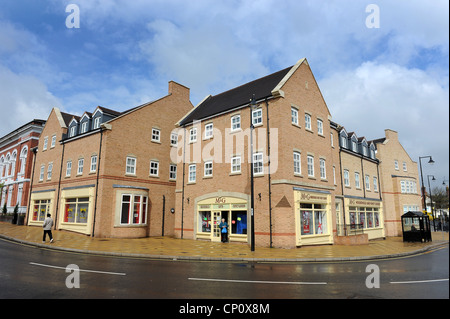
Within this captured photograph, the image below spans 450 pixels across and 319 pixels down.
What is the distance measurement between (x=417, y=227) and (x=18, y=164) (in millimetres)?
44856

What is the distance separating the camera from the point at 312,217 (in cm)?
2053

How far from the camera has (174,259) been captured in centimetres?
1358

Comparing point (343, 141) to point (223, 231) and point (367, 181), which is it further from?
point (223, 231)

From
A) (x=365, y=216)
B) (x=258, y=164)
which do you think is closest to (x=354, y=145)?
(x=365, y=216)

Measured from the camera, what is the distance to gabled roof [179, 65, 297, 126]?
2202cm

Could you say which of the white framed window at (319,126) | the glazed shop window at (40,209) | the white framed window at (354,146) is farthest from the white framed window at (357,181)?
the glazed shop window at (40,209)

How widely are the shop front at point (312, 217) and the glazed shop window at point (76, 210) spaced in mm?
16590

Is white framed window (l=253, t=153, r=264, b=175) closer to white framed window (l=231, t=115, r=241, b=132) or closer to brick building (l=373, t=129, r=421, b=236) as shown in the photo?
white framed window (l=231, t=115, r=241, b=132)

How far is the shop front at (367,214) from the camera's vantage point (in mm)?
27781

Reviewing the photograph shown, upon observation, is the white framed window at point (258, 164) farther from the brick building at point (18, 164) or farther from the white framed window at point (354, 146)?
the brick building at point (18, 164)

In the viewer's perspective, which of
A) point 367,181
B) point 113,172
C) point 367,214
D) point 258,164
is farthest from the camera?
point 367,181

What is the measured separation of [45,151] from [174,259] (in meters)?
24.9

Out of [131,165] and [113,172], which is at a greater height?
[131,165]

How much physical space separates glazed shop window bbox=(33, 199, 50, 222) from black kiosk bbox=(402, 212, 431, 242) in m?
32.1
